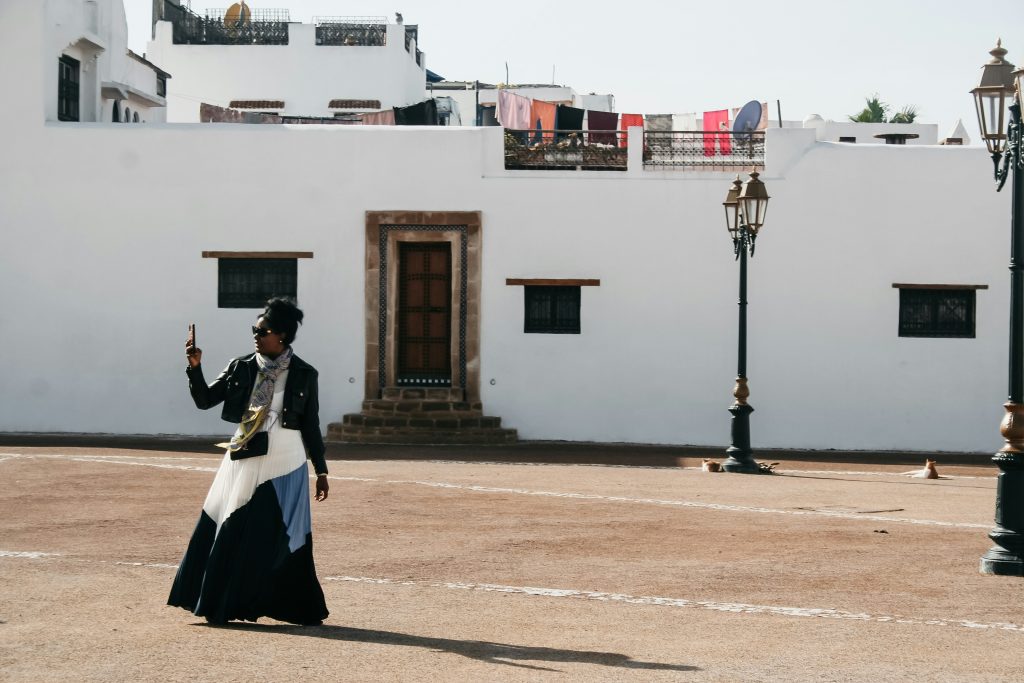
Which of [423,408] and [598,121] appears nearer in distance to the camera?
[423,408]

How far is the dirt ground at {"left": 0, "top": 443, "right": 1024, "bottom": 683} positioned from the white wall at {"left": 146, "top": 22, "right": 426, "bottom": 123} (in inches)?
854

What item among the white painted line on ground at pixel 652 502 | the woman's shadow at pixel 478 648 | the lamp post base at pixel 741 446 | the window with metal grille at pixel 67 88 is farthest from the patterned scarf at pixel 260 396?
the window with metal grille at pixel 67 88

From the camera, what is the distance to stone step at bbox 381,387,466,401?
1953cm

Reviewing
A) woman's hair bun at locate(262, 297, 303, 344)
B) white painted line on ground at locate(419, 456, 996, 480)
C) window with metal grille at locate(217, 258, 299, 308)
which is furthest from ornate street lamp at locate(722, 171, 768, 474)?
woman's hair bun at locate(262, 297, 303, 344)

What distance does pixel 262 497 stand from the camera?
20.9 feet

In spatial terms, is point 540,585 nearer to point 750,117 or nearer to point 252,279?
point 252,279

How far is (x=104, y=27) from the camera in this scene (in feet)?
71.8

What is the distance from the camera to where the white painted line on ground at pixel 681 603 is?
6770mm

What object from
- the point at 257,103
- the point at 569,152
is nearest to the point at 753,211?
the point at 569,152

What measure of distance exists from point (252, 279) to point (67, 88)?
4.14m

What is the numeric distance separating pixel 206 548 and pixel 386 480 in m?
6.73

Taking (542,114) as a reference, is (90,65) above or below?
above

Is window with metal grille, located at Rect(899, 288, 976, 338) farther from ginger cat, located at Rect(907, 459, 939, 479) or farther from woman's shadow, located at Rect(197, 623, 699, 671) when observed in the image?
woman's shadow, located at Rect(197, 623, 699, 671)

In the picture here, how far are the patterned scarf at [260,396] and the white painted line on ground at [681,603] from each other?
5.20 ft
